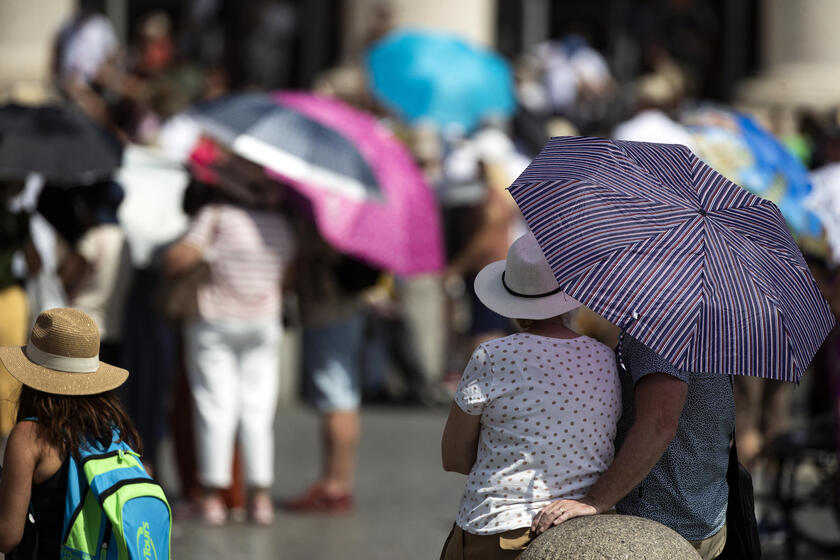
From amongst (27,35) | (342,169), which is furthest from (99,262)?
(27,35)

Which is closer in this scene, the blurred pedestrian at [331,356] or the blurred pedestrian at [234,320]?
the blurred pedestrian at [234,320]

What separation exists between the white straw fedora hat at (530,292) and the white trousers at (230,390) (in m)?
3.45

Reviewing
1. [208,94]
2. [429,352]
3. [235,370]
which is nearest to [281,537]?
[235,370]

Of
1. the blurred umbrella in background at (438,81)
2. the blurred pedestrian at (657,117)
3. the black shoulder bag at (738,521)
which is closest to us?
the black shoulder bag at (738,521)

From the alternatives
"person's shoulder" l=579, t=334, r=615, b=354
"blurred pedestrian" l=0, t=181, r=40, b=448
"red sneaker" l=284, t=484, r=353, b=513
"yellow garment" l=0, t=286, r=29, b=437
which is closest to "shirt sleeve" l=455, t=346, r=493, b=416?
"person's shoulder" l=579, t=334, r=615, b=354

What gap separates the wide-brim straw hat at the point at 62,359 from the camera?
3967 millimetres

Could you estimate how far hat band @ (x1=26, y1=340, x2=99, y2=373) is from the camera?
399 centimetres

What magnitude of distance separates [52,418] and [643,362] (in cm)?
156

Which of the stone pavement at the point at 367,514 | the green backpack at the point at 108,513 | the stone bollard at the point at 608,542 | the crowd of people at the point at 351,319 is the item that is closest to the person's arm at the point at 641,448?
the crowd of people at the point at 351,319

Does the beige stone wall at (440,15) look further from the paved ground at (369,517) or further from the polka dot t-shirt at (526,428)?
the polka dot t-shirt at (526,428)

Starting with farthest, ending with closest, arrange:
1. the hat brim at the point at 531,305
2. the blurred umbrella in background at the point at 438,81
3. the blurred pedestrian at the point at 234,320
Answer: the blurred umbrella in background at the point at 438,81 < the blurred pedestrian at the point at 234,320 < the hat brim at the point at 531,305

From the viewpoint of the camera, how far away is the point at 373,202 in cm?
776

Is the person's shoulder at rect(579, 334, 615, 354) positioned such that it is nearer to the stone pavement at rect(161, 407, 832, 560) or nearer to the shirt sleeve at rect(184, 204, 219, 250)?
the stone pavement at rect(161, 407, 832, 560)

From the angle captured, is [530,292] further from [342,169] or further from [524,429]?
[342,169]
